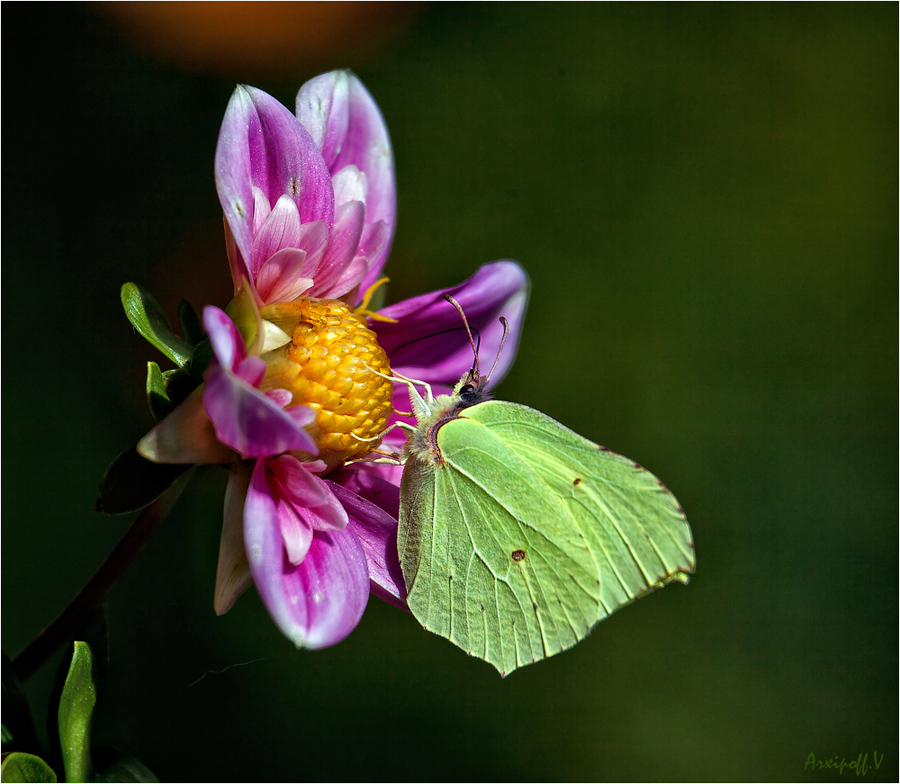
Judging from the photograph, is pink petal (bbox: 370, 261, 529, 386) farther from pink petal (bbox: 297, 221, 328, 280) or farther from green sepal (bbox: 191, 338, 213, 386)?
green sepal (bbox: 191, 338, 213, 386)

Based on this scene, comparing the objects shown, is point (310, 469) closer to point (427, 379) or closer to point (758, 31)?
point (427, 379)

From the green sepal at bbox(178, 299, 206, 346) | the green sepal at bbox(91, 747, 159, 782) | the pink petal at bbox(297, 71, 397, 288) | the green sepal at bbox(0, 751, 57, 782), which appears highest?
the pink petal at bbox(297, 71, 397, 288)

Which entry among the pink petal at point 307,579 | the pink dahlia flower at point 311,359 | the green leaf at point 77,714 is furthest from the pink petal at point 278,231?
the green leaf at point 77,714

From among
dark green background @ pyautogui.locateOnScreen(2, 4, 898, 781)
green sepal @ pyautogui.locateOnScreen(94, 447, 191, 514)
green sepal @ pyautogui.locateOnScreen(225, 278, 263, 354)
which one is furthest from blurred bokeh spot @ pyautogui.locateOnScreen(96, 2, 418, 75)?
green sepal @ pyautogui.locateOnScreen(94, 447, 191, 514)

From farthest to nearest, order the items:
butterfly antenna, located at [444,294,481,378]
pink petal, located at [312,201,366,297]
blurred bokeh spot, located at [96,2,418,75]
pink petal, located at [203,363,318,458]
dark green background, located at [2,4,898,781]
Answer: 1. blurred bokeh spot, located at [96,2,418,75]
2. dark green background, located at [2,4,898,781]
3. butterfly antenna, located at [444,294,481,378]
4. pink petal, located at [312,201,366,297]
5. pink petal, located at [203,363,318,458]

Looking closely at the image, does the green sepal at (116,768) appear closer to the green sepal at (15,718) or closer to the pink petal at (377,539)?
the green sepal at (15,718)

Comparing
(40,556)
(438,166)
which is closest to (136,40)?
(438,166)
